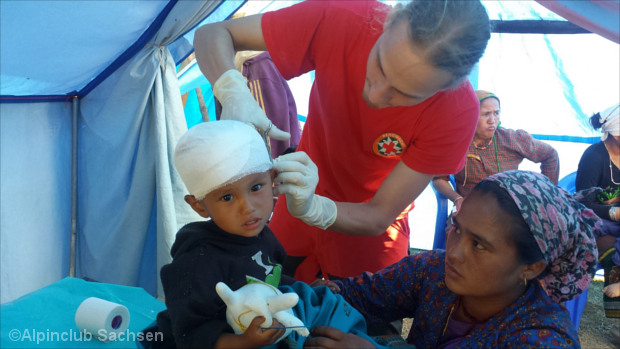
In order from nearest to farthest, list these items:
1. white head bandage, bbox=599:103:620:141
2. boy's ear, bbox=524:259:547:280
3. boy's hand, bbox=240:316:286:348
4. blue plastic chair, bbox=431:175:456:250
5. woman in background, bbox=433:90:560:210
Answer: boy's hand, bbox=240:316:286:348
boy's ear, bbox=524:259:547:280
white head bandage, bbox=599:103:620:141
blue plastic chair, bbox=431:175:456:250
woman in background, bbox=433:90:560:210

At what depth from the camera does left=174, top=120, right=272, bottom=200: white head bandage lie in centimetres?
125

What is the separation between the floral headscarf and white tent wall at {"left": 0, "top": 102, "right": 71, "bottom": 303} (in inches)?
107

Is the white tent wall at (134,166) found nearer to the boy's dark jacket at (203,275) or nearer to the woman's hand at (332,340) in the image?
the boy's dark jacket at (203,275)

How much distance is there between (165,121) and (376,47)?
193 cm

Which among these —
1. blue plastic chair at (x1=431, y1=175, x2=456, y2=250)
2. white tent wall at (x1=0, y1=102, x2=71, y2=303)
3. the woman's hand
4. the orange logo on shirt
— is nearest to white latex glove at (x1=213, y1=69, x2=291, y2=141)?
the orange logo on shirt

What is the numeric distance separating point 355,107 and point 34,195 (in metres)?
2.28

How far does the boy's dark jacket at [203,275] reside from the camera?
1.20 metres

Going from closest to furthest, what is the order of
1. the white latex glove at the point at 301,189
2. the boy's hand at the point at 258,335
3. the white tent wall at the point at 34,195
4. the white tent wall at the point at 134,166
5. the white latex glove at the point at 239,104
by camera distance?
the boy's hand at the point at 258,335, the white latex glove at the point at 301,189, the white latex glove at the point at 239,104, the white tent wall at the point at 34,195, the white tent wall at the point at 134,166

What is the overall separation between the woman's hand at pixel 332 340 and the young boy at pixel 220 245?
0.04m

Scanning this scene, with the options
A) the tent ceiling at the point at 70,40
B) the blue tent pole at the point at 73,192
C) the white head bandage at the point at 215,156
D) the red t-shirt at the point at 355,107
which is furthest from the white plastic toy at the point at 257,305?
the blue tent pole at the point at 73,192

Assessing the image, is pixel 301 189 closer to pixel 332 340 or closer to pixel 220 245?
pixel 220 245

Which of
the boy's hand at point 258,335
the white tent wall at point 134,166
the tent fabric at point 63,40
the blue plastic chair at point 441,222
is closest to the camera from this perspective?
the boy's hand at point 258,335

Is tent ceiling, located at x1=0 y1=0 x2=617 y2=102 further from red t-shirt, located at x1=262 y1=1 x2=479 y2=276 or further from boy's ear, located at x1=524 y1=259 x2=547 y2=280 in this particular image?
boy's ear, located at x1=524 y1=259 x2=547 y2=280

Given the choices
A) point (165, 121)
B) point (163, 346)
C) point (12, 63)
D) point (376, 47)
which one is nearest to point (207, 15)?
point (165, 121)
